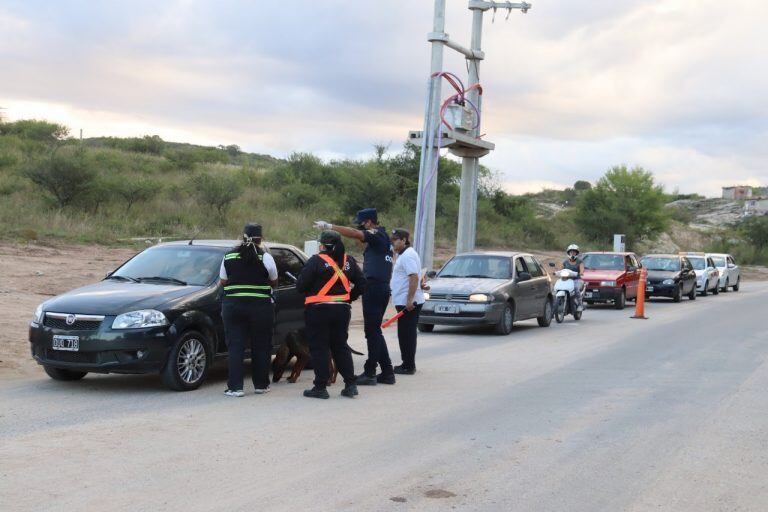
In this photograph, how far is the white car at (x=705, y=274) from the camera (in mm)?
34406

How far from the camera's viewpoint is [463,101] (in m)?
22.9

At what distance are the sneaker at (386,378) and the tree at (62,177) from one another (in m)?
24.2

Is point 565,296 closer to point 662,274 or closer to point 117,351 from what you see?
point 662,274

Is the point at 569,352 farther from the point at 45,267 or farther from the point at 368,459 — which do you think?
the point at 45,267

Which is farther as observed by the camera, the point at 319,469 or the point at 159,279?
the point at 159,279

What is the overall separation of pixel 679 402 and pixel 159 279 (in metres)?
5.94

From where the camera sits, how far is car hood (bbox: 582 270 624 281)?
25891 millimetres

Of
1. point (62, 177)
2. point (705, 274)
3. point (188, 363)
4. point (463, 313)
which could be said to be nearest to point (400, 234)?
point (188, 363)

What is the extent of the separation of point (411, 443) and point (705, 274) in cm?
2927

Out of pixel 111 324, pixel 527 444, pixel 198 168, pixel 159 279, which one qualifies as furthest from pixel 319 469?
pixel 198 168

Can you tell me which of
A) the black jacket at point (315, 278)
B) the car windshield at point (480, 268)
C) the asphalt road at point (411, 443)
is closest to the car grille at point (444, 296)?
the car windshield at point (480, 268)

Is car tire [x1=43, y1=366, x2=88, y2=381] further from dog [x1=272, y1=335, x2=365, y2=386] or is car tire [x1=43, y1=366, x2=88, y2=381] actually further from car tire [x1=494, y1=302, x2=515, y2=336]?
car tire [x1=494, y1=302, x2=515, y2=336]

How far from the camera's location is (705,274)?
1364 inches

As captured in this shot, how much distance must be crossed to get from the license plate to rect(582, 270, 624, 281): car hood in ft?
60.5
